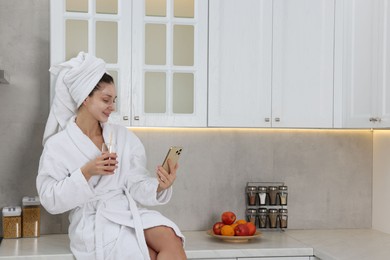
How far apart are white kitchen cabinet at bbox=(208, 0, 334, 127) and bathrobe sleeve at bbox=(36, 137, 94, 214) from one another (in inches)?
33.0

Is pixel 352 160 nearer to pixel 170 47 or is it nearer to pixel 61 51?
pixel 170 47

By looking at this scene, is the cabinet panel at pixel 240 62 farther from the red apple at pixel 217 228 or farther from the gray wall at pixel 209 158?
the red apple at pixel 217 228

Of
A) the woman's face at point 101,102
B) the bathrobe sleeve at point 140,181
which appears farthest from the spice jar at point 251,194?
the woman's face at point 101,102

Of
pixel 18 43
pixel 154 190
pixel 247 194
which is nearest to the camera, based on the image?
pixel 154 190

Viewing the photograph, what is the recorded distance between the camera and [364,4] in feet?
11.8

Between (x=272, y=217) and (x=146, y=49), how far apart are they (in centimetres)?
127

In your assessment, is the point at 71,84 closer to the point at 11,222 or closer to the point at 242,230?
the point at 11,222

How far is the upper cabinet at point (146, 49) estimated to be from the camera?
134 inches

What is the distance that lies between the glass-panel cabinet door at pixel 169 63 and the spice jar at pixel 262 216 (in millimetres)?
716

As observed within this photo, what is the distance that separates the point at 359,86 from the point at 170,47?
1.06 metres

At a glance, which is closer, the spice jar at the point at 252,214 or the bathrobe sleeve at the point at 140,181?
the bathrobe sleeve at the point at 140,181

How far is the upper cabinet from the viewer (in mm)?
3406

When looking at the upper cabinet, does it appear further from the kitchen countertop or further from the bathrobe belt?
the kitchen countertop

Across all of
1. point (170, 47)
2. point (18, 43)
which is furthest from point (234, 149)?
point (18, 43)
